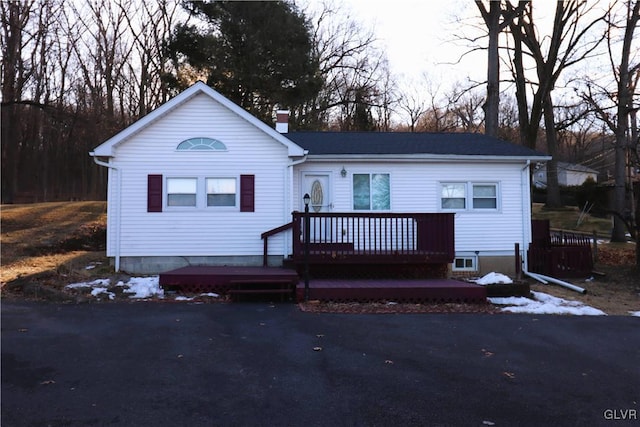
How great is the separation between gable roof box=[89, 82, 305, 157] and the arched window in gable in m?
0.89

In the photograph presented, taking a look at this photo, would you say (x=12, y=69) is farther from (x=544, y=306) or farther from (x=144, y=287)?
(x=544, y=306)

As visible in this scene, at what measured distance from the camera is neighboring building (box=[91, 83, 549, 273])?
444 inches

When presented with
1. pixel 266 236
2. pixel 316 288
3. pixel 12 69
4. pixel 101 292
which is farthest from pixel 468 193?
pixel 12 69

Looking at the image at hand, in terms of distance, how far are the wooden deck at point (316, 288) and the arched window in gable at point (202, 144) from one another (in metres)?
3.50

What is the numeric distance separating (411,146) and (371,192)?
194cm

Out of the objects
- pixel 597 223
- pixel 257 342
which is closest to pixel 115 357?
pixel 257 342

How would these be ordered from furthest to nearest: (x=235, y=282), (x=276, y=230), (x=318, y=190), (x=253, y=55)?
(x=253, y=55), (x=318, y=190), (x=276, y=230), (x=235, y=282)

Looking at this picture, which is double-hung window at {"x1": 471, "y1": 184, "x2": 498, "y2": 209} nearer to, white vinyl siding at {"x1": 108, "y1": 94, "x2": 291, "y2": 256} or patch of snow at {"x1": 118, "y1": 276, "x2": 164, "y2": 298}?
white vinyl siding at {"x1": 108, "y1": 94, "x2": 291, "y2": 256}

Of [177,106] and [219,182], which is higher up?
[177,106]

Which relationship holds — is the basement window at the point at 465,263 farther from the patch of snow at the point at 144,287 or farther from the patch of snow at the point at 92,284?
the patch of snow at the point at 92,284

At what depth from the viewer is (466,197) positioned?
12586 millimetres

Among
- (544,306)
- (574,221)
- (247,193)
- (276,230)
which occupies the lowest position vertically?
(544,306)

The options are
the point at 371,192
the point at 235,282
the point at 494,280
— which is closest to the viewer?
the point at 235,282

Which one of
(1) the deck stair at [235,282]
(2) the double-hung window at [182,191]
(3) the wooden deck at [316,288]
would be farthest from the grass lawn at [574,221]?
(2) the double-hung window at [182,191]
